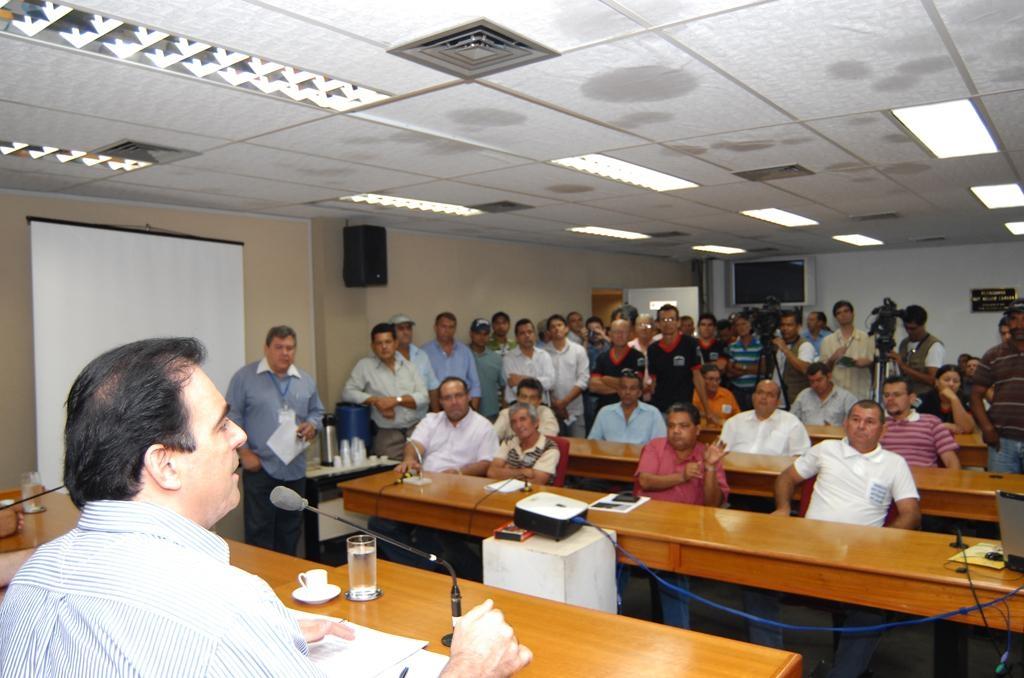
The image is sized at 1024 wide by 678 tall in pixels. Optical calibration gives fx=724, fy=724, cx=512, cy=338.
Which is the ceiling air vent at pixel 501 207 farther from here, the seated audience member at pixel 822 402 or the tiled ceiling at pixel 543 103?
the seated audience member at pixel 822 402

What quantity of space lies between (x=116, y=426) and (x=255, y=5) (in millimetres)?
1503

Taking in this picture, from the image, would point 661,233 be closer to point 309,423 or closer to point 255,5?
point 309,423

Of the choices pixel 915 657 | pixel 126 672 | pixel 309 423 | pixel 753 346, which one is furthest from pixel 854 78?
pixel 753 346

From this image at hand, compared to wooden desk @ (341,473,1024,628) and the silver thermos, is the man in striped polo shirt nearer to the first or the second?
wooden desk @ (341,473,1024,628)

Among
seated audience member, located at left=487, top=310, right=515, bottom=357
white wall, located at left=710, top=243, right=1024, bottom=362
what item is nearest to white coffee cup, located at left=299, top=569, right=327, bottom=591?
seated audience member, located at left=487, top=310, right=515, bottom=357

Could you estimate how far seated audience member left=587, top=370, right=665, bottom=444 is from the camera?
193 inches

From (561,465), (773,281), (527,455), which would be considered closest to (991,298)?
(773,281)

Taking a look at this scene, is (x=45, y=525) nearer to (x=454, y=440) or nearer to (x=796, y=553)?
(x=454, y=440)

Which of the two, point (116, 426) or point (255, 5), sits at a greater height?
point (255, 5)

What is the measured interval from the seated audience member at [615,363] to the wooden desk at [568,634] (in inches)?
149

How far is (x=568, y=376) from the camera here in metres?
6.74

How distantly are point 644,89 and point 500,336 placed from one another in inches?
193

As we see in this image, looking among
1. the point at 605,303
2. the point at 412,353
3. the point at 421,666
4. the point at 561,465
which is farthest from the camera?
the point at 605,303

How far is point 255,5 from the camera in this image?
A: 6.56 feet
